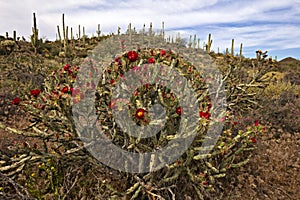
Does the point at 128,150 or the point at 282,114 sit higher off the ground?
the point at 128,150

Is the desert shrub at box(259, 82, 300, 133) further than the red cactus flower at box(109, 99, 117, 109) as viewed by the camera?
Yes

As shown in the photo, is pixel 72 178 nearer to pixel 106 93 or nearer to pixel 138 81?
pixel 106 93

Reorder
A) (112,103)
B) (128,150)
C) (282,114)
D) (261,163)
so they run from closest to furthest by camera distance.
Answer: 1. (112,103)
2. (128,150)
3. (261,163)
4. (282,114)

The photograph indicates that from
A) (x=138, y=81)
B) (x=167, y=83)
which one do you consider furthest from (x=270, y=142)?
(x=138, y=81)

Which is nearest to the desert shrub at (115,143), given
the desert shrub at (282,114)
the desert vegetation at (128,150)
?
the desert vegetation at (128,150)

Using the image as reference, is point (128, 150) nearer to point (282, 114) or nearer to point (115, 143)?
point (115, 143)

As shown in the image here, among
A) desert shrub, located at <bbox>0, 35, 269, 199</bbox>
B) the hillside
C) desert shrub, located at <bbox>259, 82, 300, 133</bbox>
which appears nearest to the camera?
desert shrub, located at <bbox>0, 35, 269, 199</bbox>

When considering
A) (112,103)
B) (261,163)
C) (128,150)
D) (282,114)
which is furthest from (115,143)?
(282,114)

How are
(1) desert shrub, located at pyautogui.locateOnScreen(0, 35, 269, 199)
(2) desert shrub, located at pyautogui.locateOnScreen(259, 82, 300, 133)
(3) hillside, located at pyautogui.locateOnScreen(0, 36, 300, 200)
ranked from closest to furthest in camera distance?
(1) desert shrub, located at pyautogui.locateOnScreen(0, 35, 269, 199) → (3) hillside, located at pyautogui.locateOnScreen(0, 36, 300, 200) → (2) desert shrub, located at pyautogui.locateOnScreen(259, 82, 300, 133)

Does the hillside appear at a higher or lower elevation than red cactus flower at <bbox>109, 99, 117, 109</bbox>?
lower

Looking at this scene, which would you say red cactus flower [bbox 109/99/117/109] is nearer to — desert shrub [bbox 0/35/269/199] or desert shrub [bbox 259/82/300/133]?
desert shrub [bbox 0/35/269/199]

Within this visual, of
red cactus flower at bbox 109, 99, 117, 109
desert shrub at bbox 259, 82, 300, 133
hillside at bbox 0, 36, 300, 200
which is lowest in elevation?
hillside at bbox 0, 36, 300, 200

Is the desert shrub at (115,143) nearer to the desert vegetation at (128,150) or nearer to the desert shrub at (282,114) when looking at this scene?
the desert vegetation at (128,150)

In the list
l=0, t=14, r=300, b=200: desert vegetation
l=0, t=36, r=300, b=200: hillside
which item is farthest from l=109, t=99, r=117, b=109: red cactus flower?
l=0, t=36, r=300, b=200: hillside
